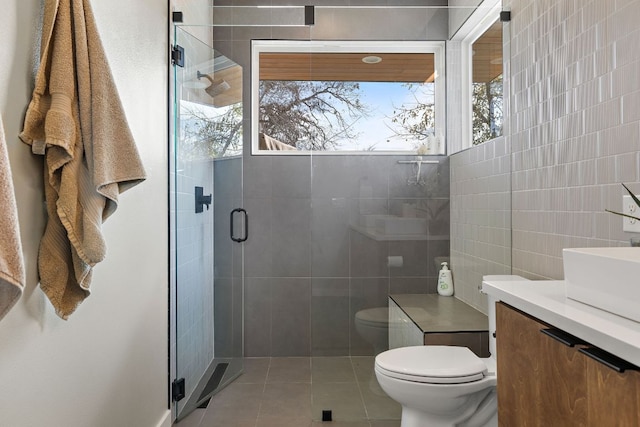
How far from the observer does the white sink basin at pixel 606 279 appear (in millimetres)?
940

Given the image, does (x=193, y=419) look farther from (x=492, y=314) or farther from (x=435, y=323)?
(x=492, y=314)

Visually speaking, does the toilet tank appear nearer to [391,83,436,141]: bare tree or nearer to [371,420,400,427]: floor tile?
[371,420,400,427]: floor tile

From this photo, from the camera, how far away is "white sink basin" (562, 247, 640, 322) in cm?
94

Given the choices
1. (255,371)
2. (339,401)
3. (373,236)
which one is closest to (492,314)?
(373,236)

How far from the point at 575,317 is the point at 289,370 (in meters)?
2.60

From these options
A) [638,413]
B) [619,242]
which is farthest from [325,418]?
[638,413]

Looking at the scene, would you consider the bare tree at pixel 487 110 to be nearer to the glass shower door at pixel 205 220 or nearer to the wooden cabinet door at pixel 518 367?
the wooden cabinet door at pixel 518 367

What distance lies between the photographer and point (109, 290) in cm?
169

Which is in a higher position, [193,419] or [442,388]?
[442,388]

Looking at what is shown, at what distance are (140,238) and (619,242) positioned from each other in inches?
72.2

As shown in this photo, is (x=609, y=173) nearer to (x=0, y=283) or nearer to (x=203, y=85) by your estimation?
(x=0, y=283)

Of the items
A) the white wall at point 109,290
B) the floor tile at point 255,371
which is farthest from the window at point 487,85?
the floor tile at point 255,371

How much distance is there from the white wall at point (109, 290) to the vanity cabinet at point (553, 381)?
49.2 inches

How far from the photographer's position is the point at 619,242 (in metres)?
1.58
